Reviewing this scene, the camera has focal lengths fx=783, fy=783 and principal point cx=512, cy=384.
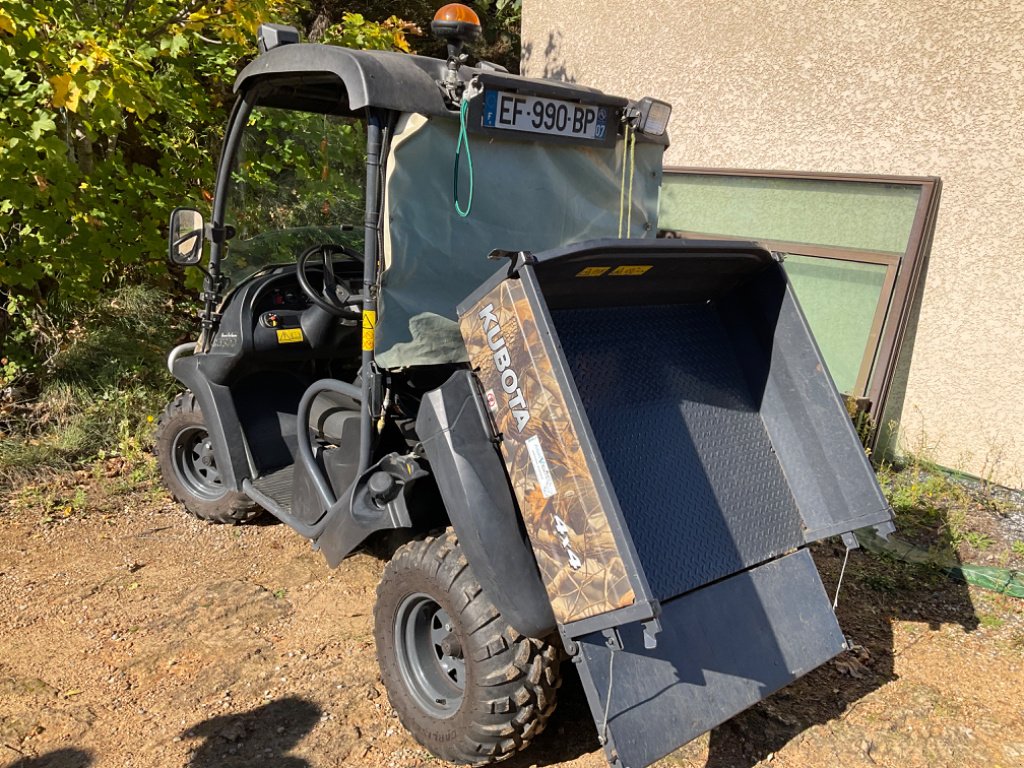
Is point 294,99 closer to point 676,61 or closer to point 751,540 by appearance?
point 751,540

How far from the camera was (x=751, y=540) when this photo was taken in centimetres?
288

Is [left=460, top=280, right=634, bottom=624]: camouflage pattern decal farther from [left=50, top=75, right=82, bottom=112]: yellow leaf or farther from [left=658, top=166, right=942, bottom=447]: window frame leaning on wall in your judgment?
[left=658, top=166, right=942, bottom=447]: window frame leaning on wall

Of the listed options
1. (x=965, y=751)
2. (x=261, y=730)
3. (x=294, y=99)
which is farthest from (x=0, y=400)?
(x=965, y=751)

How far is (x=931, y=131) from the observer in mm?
5195

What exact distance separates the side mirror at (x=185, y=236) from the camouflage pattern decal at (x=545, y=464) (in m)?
1.81

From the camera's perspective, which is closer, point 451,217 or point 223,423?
point 451,217

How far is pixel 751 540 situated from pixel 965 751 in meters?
1.08

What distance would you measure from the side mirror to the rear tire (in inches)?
37.1

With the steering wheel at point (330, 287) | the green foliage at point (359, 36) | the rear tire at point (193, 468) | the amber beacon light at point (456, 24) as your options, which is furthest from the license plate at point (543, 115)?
the green foliage at point (359, 36)

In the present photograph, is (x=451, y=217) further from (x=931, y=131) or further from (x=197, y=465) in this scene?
(x=931, y=131)

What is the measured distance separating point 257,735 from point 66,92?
318cm

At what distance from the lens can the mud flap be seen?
7.56 feet

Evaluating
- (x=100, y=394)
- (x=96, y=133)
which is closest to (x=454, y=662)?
(x=96, y=133)

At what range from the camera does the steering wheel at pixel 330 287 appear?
11.5 feet
